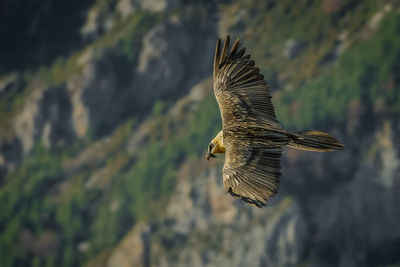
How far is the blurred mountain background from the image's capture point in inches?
4402

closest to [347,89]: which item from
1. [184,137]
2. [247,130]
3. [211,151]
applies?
[184,137]

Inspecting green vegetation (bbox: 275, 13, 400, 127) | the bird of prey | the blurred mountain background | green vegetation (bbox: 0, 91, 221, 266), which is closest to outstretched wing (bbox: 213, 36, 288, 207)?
the bird of prey

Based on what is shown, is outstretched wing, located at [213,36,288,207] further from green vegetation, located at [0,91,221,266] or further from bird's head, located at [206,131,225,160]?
green vegetation, located at [0,91,221,266]

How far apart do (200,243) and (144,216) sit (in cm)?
1374

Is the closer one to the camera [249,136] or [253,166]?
[253,166]

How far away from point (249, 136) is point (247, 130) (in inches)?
8.6

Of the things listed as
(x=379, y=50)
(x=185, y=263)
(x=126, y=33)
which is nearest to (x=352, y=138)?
(x=379, y=50)

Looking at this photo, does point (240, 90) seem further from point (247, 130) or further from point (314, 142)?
point (314, 142)

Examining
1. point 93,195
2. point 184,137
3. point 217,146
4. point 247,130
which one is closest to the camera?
point 247,130

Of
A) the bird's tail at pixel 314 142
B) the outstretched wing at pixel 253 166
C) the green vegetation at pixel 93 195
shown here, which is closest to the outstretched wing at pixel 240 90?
the outstretched wing at pixel 253 166

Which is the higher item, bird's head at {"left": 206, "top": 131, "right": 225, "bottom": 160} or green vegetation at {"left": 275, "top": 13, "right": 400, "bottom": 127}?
green vegetation at {"left": 275, "top": 13, "right": 400, "bottom": 127}

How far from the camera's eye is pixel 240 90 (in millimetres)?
17250

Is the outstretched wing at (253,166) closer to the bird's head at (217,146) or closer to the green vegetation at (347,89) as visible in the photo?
the bird's head at (217,146)

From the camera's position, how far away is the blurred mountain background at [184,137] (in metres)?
112
